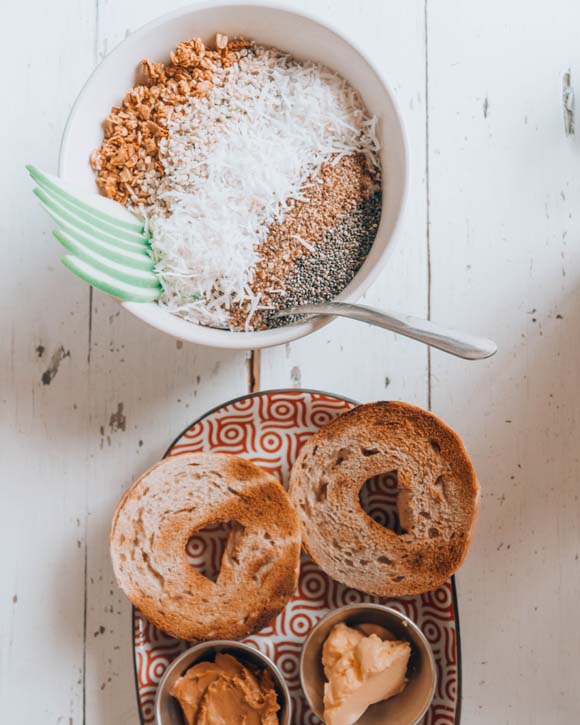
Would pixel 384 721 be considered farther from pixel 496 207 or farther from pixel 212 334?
pixel 496 207

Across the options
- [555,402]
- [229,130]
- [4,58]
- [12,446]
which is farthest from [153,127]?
[555,402]

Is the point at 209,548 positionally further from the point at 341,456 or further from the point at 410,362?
the point at 410,362

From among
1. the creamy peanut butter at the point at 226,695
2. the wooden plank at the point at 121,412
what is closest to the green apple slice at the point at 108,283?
the wooden plank at the point at 121,412

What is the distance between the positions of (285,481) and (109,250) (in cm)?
46

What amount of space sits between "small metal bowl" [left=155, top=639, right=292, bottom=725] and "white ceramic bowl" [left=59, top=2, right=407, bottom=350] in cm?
47

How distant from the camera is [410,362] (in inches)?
50.5

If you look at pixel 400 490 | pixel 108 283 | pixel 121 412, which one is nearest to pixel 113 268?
pixel 108 283

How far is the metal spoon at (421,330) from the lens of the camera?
94cm

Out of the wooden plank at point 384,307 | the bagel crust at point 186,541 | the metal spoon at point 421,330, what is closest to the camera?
the metal spoon at point 421,330

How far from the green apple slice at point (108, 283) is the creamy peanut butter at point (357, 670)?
0.58 m

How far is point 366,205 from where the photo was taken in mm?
1104

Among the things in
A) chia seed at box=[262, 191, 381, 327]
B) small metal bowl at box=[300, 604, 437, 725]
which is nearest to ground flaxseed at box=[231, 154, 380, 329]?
chia seed at box=[262, 191, 381, 327]

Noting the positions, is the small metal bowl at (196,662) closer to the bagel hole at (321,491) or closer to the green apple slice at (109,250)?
the bagel hole at (321,491)

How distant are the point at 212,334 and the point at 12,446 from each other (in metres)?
0.47
